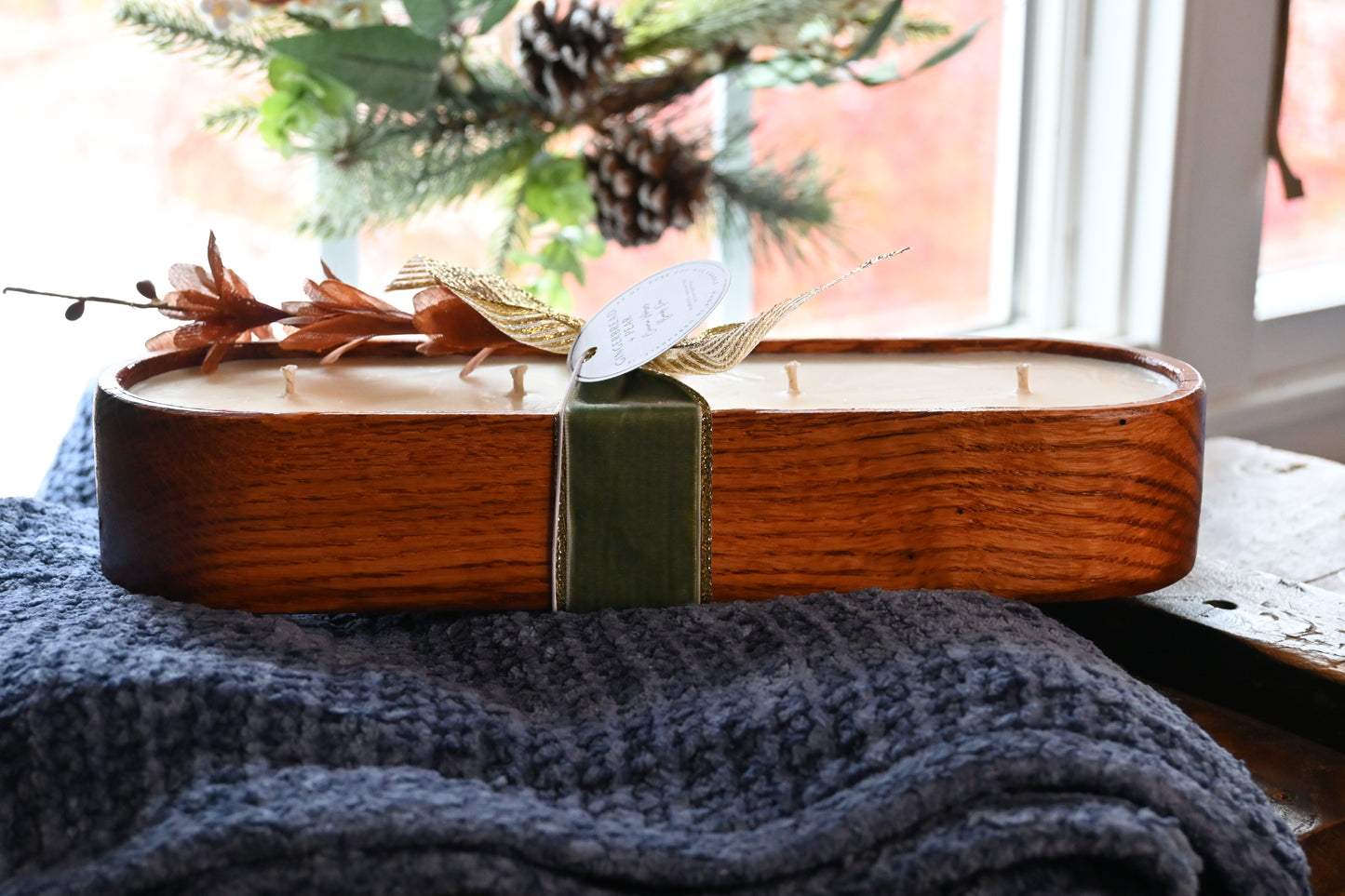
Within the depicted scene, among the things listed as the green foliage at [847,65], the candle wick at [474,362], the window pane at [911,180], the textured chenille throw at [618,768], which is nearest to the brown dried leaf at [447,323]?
the candle wick at [474,362]

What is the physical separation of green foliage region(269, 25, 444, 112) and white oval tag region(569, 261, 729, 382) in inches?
9.1

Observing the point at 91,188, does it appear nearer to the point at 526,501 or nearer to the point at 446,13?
the point at 446,13

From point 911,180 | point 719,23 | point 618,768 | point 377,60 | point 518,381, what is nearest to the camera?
point 618,768

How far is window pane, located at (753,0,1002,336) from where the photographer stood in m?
1.00

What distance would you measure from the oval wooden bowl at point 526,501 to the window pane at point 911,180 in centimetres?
57

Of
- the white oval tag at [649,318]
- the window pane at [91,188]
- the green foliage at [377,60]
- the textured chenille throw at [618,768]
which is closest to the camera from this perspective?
the textured chenille throw at [618,768]

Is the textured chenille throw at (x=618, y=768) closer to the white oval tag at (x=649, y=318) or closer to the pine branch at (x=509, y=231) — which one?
the white oval tag at (x=649, y=318)

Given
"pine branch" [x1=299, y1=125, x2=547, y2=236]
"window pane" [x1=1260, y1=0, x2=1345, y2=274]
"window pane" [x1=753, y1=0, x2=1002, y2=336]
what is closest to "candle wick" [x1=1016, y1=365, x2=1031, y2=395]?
"pine branch" [x1=299, y1=125, x2=547, y2=236]

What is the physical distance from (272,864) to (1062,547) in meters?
0.24

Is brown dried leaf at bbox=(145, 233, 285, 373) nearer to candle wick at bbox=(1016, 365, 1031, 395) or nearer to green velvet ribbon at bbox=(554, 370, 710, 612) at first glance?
green velvet ribbon at bbox=(554, 370, 710, 612)

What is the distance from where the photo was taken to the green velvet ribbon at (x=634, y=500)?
0.35 meters

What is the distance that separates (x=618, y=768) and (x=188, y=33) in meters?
0.47

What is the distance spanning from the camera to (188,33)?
0.59m

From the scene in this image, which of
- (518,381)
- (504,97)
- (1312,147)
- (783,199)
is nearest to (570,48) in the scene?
(504,97)
